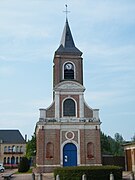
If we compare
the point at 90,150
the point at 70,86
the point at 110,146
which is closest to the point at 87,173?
the point at 90,150

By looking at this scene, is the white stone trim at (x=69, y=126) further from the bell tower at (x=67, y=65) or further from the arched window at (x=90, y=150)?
the bell tower at (x=67, y=65)

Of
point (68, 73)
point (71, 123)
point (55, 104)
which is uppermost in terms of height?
point (68, 73)

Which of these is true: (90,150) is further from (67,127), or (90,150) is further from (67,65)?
(67,65)

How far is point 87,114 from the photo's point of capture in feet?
109

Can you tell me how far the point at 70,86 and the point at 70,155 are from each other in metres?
7.57

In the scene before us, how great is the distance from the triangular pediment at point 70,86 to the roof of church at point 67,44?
3.95m

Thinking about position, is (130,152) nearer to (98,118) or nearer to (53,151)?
(98,118)

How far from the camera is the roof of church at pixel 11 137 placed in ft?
243

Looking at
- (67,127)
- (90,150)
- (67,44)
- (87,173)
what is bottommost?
(87,173)

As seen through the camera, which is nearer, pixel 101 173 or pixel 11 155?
pixel 101 173

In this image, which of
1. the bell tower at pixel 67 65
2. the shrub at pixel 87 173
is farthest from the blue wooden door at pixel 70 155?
the shrub at pixel 87 173

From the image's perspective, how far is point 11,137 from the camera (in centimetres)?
7494

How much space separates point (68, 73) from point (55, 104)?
4150 mm

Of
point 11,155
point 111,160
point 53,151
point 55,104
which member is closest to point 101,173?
point 53,151
